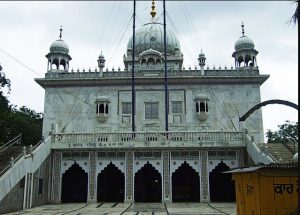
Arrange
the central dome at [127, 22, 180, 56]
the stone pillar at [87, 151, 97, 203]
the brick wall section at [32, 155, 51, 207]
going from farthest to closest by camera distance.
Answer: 1. the central dome at [127, 22, 180, 56]
2. the stone pillar at [87, 151, 97, 203]
3. the brick wall section at [32, 155, 51, 207]

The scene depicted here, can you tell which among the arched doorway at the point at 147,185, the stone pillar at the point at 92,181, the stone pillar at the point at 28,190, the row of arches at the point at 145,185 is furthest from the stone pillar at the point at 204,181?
the stone pillar at the point at 28,190

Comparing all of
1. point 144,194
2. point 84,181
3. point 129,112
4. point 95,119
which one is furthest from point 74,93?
point 144,194

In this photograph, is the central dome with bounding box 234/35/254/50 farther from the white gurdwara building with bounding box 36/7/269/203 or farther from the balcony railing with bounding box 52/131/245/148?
the balcony railing with bounding box 52/131/245/148

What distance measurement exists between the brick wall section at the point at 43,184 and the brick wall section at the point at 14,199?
5.38ft

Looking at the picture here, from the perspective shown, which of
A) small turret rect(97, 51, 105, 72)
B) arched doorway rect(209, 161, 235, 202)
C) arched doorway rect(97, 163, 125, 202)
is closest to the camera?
arched doorway rect(209, 161, 235, 202)

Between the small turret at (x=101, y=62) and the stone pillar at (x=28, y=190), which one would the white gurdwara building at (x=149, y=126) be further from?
the stone pillar at (x=28, y=190)

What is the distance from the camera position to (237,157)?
2377 centimetres

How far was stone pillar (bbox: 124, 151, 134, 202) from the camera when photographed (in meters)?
23.4

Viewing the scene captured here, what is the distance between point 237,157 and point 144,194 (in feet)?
24.0

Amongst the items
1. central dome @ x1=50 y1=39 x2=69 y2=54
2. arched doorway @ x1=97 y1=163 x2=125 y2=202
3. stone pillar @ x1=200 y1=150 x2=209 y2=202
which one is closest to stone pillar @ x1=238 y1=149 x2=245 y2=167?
stone pillar @ x1=200 y1=150 x2=209 y2=202

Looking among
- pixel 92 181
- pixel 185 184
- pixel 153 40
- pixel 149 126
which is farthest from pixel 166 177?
pixel 153 40

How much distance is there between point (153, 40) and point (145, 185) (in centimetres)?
1673

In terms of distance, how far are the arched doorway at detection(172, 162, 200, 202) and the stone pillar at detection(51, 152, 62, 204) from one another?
823 centimetres

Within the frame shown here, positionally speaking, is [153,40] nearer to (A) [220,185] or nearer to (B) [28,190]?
(A) [220,185]
